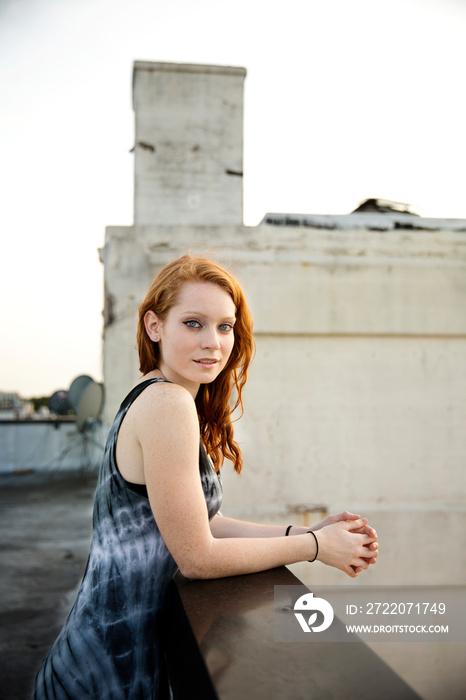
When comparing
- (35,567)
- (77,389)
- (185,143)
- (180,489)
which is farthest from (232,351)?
(77,389)

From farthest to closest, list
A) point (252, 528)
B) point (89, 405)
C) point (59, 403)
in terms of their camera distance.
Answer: point (59, 403) < point (89, 405) < point (252, 528)

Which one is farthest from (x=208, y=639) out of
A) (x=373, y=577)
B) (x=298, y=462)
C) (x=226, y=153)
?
(x=226, y=153)

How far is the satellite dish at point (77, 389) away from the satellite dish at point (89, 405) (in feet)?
8.88

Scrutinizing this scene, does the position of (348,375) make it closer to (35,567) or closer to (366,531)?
(366,531)

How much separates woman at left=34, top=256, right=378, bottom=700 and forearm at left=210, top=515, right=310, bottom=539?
8.6 inches

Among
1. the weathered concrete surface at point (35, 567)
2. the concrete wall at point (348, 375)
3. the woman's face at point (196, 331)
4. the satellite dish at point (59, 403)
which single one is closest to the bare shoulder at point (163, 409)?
the woman's face at point (196, 331)

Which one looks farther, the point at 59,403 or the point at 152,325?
the point at 59,403

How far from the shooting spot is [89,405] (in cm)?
1012

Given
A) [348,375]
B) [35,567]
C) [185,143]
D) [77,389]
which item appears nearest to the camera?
[348,375]

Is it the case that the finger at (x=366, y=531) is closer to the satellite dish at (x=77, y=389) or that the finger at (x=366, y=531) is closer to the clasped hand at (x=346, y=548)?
the clasped hand at (x=346, y=548)

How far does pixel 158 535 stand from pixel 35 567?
4.12 metres

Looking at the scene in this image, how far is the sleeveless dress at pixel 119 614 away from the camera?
1387mm

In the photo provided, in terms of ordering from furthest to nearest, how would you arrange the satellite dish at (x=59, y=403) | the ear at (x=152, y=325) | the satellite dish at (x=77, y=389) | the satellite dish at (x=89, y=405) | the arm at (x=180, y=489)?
the satellite dish at (x=59, y=403), the satellite dish at (x=77, y=389), the satellite dish at (x=89, y=405), the ear at (x=152, y=325), the arm at (x=180, y=489)

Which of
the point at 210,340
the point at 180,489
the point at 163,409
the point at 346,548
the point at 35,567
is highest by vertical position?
the point at 210,340
